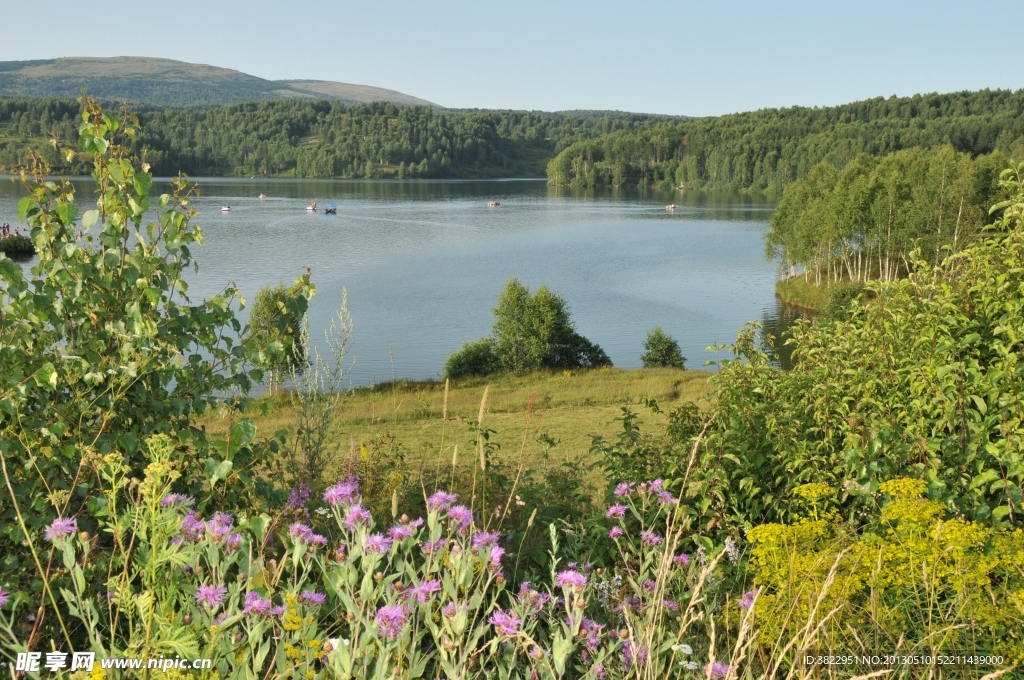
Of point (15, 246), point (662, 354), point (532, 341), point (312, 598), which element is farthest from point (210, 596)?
point (15, 246)

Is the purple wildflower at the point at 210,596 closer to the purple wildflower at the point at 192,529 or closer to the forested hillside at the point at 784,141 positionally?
the purple wildflower at the point at 192,529

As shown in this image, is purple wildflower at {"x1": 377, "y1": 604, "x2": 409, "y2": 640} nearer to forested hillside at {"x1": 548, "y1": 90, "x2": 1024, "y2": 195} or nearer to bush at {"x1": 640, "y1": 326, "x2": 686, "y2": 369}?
bush at {"x1": 640, "y1": 326, "x2": 686, "y2": 369}

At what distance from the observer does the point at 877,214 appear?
54.2 m

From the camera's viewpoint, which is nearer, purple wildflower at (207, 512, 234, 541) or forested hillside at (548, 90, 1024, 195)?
purple wildflower at (207, 512, 234, 541)

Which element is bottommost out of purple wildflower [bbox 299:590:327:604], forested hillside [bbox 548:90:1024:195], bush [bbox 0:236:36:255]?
bush [bbox 0:236:36:255]

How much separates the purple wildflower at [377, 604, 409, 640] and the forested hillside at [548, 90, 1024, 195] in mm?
116650

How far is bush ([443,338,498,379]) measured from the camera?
112ft

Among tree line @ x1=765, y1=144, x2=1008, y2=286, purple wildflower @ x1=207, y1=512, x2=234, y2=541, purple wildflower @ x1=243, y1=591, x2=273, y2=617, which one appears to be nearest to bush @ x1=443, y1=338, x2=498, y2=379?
tree line @ x1=765, y1=144, x2=1008, y2=286

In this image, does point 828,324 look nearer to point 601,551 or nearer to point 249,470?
point 601,551

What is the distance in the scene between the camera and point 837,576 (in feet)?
8.68

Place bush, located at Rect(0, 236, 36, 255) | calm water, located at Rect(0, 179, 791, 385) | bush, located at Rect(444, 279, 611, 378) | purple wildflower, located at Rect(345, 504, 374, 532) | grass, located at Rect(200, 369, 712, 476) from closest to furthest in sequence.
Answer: purple wildflower, located at Rect(345, 504, 374, 532) → grass, located at Rect(200, 369, 712, 476) → bush, located at Rect(444, 279, 611, 378) → calm water, located at Rect(0, 179, 791, 385) → bush, located at Rect(0, 236, 36, 255)

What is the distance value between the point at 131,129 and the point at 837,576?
3.60m

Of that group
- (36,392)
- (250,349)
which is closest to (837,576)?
(250,349)

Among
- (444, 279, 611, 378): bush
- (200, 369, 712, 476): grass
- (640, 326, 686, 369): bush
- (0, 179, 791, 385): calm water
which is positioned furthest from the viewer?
(0, 179, 791, 385): calm water
